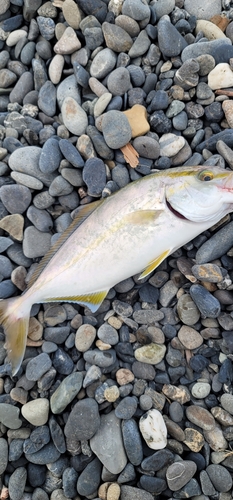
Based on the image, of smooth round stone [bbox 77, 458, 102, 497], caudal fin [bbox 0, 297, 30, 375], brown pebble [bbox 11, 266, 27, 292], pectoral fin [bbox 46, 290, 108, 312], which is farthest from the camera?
brown pebble [bbox 11, 266, 27, 292]

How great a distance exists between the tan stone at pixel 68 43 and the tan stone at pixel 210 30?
1063mm

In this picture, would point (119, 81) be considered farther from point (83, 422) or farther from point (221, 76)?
point (83, 422)

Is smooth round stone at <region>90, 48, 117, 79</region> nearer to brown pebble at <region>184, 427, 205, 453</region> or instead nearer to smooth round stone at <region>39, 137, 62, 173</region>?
smooth round stone at <region>39, 137, 62, 173</region>

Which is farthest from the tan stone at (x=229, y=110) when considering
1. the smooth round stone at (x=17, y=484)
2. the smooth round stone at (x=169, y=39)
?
the smooth round stone at (x=17, y=484)

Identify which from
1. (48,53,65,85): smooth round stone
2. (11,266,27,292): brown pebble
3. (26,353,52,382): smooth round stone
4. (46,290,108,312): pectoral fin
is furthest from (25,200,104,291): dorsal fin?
(48,53,65,85): smooth round stone

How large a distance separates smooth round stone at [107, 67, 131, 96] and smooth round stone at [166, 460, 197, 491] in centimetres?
287

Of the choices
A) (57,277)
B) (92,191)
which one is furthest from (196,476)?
(92,191)

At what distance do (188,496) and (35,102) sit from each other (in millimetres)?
3348

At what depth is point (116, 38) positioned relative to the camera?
339 centimetres

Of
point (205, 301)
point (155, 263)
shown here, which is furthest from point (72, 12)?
point (205, 301)

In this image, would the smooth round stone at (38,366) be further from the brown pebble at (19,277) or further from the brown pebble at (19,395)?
the brown pebble at (19,277)

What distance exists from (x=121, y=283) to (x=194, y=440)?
4.12 feet

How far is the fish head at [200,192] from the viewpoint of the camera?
2.80 m

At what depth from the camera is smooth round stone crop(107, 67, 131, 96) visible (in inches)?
130
